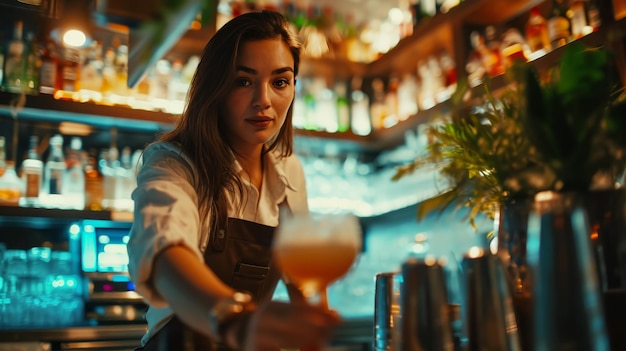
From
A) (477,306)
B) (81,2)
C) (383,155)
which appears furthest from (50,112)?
(477,306)

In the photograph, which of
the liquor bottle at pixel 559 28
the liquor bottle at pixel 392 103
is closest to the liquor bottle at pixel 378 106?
the liquor bottle at pixel 392 103

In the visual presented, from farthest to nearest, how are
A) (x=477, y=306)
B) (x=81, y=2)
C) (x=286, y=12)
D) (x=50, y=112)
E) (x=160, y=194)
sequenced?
1. (x=286, y=12)
2. (x=81, y=2)
3. (x=50, y=112)
4. (x=160, y=194)
5. (x=477, y=306)

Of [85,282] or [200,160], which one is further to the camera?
[85,282]

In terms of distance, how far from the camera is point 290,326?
2.28 ft

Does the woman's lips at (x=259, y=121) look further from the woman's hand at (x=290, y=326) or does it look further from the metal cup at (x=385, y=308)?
the woman's hand at (x=290, y=326)

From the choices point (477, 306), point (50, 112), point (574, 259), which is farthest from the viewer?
point (50, 112)

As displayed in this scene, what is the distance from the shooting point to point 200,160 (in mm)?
1474

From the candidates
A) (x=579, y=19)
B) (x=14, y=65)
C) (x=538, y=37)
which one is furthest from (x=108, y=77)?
(x=579, y=19)

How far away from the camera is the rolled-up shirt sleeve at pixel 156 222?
975mm

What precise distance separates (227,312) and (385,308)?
46 centimetres

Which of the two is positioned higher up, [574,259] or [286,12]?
[286,12]

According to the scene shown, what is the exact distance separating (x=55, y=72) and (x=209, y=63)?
167cm

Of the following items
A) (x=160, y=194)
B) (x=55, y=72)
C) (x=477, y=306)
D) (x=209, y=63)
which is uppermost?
(x=55, y=72)

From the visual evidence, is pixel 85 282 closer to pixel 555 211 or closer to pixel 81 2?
pixel 81 2
